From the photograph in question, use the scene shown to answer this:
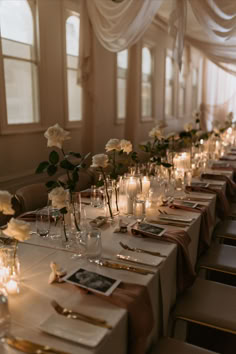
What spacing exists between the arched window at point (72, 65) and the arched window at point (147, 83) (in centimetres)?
329

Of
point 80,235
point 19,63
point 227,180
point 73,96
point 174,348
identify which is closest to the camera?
point 174,348

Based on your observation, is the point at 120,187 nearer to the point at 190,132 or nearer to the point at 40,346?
the point at 40,346

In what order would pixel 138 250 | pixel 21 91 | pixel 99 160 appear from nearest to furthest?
1. pixel 138 250
2. pixel 99 160
3. pixel 21 91

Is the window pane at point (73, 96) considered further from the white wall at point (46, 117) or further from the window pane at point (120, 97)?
the window pane at point (120, 97)

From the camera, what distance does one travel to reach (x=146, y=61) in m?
8.68

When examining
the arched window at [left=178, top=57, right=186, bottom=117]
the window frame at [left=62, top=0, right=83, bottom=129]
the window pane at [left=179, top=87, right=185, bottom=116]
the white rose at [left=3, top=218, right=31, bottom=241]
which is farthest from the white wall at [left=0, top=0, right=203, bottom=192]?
the window pane at [left=179, top=87, right=185, bottom=116]

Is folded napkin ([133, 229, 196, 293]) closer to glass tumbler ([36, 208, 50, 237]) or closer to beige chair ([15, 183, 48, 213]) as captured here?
glass tumbler ([36, 208, 50, 237])

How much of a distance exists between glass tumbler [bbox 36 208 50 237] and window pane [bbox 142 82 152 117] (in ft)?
22.8

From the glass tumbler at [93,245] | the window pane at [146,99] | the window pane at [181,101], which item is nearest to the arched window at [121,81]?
the window pane at [146,99]

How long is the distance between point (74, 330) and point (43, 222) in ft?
3.36

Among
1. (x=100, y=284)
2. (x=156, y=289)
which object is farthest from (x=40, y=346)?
(x=156, y=289)

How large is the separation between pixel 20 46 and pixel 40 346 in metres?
4.05

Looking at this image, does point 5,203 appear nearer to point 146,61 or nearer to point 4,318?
point 4,318

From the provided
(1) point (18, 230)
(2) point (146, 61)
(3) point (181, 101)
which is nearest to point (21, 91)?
(1) point (18, 230)
